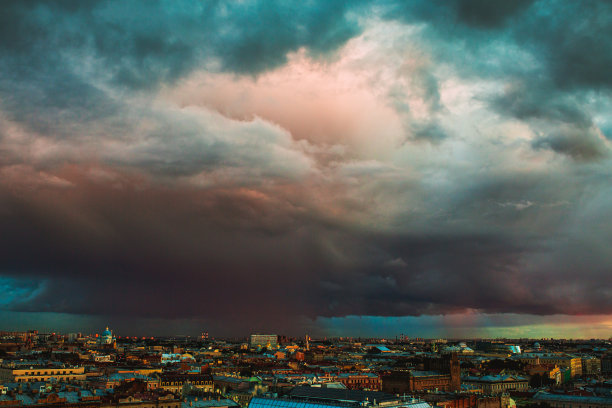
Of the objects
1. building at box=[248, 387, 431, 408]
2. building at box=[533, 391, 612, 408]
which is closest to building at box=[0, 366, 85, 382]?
building at box=[248, 387, 431, 408]

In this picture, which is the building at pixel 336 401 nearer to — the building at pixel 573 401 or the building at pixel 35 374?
the building at pixel 573 401

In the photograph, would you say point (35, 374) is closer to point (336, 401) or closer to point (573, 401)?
point (336, 401)

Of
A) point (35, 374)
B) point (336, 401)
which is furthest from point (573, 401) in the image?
point (35, 374)

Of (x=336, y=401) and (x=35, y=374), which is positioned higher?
(x=336, y=401)

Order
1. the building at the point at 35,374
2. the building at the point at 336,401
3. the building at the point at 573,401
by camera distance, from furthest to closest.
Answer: the building at the point at 35,374
the building at the point at 573,401
the building at the point at 336,401

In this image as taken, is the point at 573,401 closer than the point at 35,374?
Yes

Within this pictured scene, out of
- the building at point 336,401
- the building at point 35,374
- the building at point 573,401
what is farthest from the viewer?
the building at point 35,374

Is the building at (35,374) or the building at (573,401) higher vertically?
the building at (35,374)

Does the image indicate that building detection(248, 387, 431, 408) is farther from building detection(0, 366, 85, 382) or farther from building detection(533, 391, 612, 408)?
building detection(0, 366, 85, 382)

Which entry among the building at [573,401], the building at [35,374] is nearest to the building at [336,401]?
the building at [573,401]

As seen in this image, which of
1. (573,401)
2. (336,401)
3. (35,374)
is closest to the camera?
(336,401)

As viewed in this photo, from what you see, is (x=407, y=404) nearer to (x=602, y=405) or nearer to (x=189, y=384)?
(x=602, y=405)
